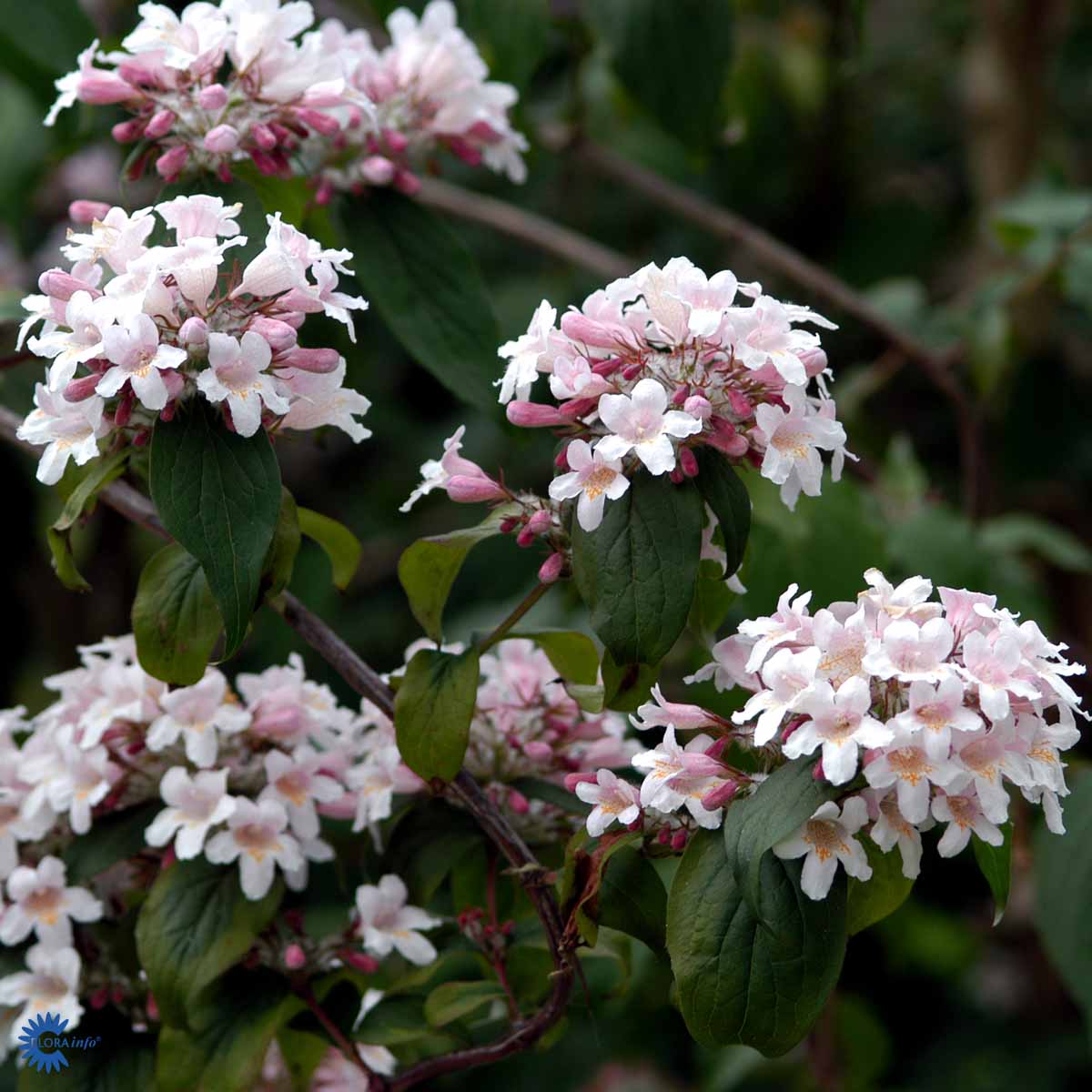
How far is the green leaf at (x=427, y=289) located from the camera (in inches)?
39.5

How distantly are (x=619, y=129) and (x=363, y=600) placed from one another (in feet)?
2.72

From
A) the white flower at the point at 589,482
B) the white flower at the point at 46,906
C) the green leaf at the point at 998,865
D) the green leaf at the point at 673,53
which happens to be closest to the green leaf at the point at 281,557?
the white flower at the point at 589,482

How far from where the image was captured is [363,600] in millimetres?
2354

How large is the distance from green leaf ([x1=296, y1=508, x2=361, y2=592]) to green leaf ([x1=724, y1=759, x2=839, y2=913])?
0.29m

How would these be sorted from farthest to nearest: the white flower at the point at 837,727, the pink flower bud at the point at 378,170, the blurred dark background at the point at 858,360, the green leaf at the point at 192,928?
the blurred dark background at the point at 858,360, the pink flower bud at the point at 378,170, the green leaf at the point at 192,928, the white flower at the point at 837,727

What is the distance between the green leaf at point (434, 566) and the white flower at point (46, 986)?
29cm

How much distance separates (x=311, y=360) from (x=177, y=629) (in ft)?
0.53

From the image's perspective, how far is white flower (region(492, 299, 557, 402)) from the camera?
699 millimetres

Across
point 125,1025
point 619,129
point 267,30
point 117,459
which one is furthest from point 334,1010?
point 619,129

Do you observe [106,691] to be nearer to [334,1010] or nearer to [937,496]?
[334,1010]

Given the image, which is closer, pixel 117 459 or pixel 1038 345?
pixel 117 459

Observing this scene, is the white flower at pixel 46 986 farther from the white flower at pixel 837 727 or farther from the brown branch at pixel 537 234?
the brown branch at pixel 537 234

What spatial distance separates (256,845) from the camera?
828mm

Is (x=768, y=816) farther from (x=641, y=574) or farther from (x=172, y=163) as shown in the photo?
(x=172, y=163)
